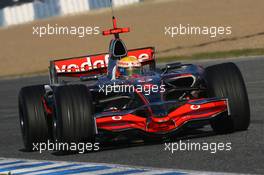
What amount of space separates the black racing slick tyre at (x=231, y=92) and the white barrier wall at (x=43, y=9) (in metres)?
42.8

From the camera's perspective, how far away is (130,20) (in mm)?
51250

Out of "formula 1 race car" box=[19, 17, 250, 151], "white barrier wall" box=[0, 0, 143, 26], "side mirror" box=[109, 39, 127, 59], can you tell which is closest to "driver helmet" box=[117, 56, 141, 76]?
"formula 1 race car" box=[19, 17, 250, 151]

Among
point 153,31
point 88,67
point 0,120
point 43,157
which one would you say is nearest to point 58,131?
point 43,157

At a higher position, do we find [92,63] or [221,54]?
[92,63]

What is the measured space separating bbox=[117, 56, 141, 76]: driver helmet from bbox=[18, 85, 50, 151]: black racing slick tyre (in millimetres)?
1257

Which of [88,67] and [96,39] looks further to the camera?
[96,39]

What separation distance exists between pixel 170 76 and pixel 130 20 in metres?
39.2

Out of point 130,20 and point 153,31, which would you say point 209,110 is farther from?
point 130,20

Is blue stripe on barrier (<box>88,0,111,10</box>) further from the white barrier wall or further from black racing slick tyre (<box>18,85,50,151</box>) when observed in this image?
black racing slick tyre (<box>18,85,50,151</box>)

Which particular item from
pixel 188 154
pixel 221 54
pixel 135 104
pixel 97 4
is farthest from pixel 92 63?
pixel 97 4

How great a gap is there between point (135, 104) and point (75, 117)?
122 cm

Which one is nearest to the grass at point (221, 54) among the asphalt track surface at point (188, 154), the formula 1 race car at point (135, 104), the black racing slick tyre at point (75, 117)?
the asphalt track surface at point (188, 154)

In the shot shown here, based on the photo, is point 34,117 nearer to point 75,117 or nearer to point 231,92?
point 75,117

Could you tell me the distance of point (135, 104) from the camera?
11617mm
